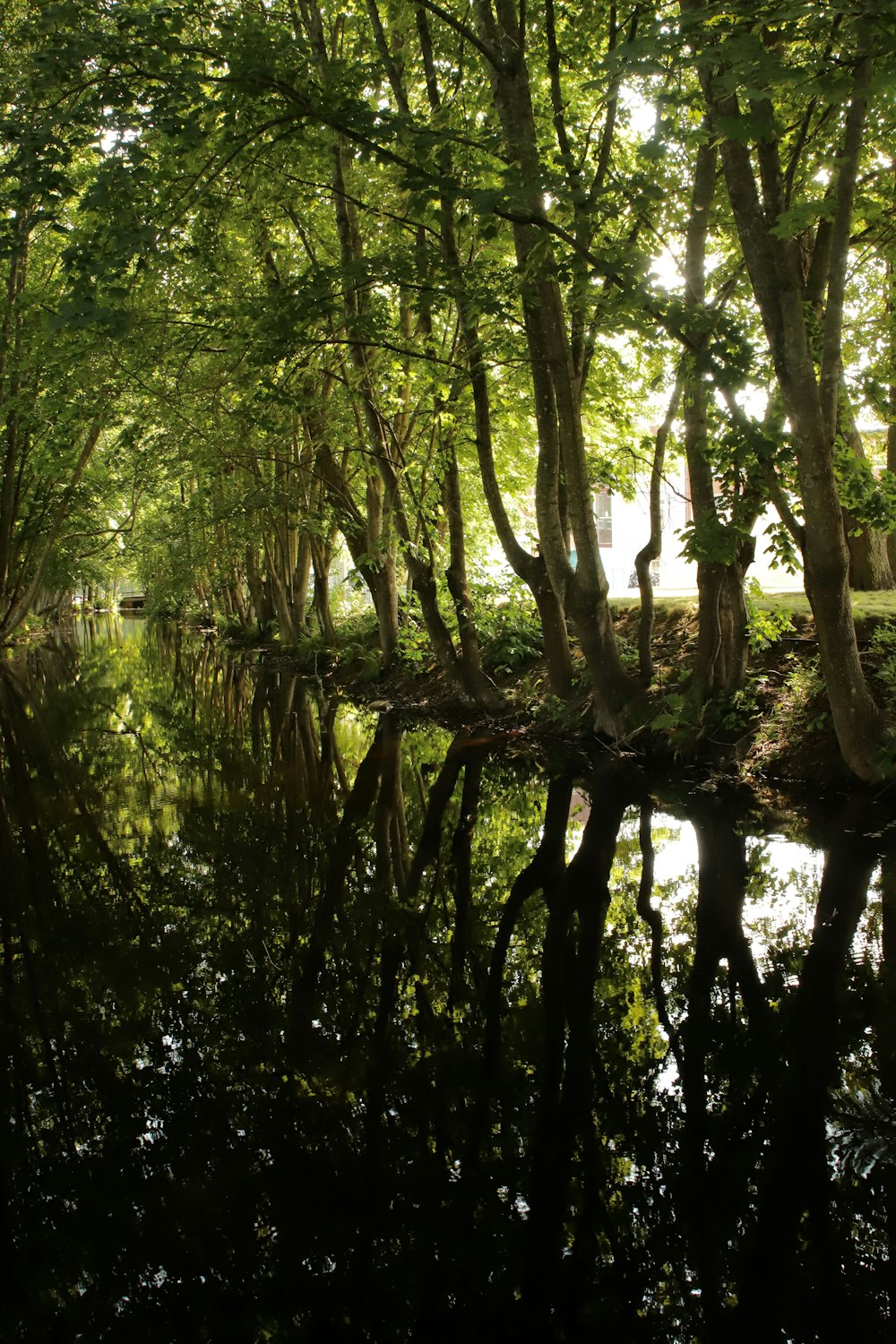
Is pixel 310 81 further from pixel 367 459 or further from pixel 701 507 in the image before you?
pixel 367 459

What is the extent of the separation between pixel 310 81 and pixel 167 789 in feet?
23.6

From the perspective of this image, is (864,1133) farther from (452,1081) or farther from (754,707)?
(754,707)

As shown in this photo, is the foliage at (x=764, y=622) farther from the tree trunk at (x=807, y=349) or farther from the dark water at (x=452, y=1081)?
the dark water at (x=452, y=1081)

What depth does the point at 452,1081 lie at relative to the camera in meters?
4.21

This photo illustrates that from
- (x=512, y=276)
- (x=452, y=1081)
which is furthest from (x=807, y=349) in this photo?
(x=452, y=1081)

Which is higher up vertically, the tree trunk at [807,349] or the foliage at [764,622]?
the tree trunk at [807,349]

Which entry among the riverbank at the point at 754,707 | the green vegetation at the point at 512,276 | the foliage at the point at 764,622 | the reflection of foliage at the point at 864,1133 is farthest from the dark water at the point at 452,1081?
the green vegetation at the point at 512,276

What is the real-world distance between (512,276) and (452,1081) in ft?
26.5

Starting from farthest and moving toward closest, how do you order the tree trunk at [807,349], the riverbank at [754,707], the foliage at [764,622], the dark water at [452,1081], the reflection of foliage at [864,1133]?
the foliage at [764,622] → the riverbank at [754,707] → the tree trunk at [807,349] → the reflection of foliage at [864,1133] → the dark water at [452,1081]

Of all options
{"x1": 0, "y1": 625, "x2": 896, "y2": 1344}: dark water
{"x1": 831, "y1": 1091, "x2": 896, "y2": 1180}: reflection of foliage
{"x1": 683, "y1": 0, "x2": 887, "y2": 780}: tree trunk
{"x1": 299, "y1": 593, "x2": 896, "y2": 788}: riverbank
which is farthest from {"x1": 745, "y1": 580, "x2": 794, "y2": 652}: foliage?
{"x1": 831, "y1": 1091, "x2": 896, "y2": 1180}: reflection of foliage

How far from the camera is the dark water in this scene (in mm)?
2984

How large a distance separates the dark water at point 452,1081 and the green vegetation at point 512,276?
3.25 metres

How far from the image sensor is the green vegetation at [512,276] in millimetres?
7469

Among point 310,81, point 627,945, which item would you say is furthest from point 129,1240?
point 310,81
